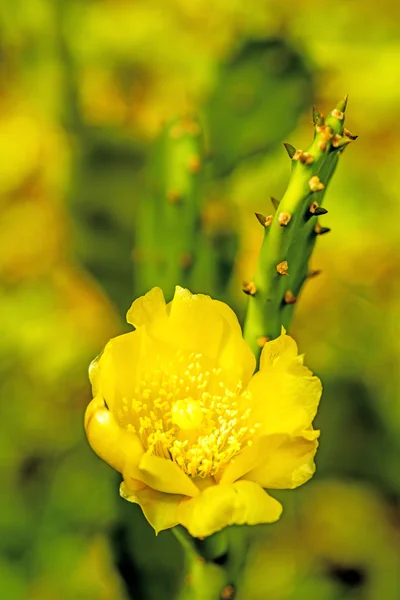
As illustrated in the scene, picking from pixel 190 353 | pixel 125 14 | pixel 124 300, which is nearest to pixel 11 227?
pixel 124 300

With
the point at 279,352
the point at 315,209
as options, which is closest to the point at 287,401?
the point at 279,352

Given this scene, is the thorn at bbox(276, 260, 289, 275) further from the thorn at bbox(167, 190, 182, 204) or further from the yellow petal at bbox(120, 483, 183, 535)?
the thorn at bbox(167, 190, 182, 204)

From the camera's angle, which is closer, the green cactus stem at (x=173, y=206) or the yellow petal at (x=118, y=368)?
the yellow petal at (x=118, y=368)

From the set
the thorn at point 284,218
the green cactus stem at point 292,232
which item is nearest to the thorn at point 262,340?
the green cactus stem at point 292,232

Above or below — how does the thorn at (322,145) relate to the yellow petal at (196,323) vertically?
above

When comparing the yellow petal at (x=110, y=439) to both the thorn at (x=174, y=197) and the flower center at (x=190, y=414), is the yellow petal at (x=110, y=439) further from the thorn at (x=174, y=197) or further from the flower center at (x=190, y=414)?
the thorn at (x=174, y=197)

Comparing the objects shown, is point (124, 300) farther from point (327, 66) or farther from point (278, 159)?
point (327, 66)
